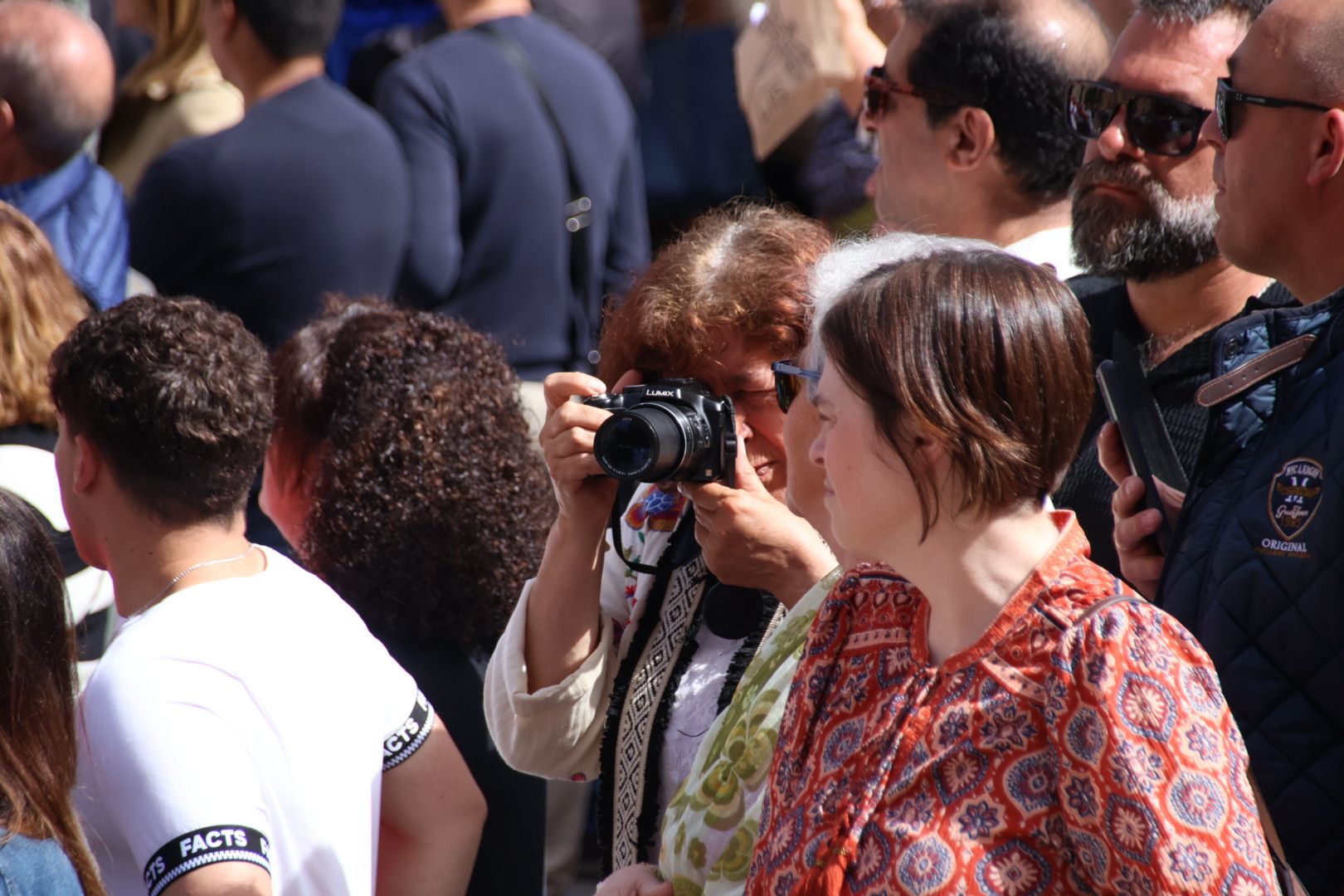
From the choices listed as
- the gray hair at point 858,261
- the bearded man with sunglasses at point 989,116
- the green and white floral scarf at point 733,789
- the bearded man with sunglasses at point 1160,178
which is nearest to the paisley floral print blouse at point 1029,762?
the green and white floral scarf at point 733,789

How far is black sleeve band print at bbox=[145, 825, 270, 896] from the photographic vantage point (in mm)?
1929

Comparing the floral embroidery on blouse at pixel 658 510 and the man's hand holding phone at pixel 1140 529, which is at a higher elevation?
the man's hand holding phone at pixel 1140 529

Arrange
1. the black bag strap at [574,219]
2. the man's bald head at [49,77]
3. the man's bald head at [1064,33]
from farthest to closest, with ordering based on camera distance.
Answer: the black bag strap at [574,219]
the man's bald head at [49,77]
the man's bald head at [1064,33]

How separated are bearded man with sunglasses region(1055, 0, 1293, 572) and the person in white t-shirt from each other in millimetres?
1165

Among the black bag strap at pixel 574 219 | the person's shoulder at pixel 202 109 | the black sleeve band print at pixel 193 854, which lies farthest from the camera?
the person's shoulder at pixel 202 109

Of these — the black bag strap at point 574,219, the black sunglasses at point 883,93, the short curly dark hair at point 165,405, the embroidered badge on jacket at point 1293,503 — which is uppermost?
the embroidered badge on jacket at point 1293,503

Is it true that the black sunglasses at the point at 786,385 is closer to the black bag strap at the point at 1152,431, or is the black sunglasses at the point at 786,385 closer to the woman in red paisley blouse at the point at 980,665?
the woman in red paisley blouse at the point at 980,665

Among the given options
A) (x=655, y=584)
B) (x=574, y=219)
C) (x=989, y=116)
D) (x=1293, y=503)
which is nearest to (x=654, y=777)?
(x=655, y=584)

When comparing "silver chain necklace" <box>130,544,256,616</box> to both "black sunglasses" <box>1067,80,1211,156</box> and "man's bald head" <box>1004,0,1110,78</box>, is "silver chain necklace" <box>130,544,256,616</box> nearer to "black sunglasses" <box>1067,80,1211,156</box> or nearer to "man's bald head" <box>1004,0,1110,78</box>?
"black sunglasses" <box>1067,80,1211,156</box>

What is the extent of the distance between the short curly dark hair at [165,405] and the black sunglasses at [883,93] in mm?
1432

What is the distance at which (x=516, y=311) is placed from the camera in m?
4.11

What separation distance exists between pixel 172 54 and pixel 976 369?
12.4 ft

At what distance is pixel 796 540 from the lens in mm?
2100

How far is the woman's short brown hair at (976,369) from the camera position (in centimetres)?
158
